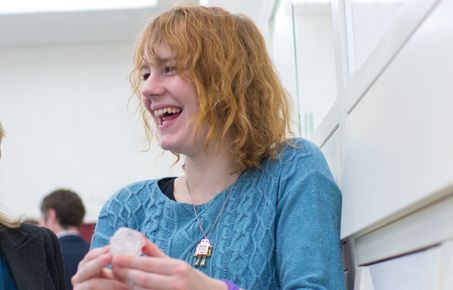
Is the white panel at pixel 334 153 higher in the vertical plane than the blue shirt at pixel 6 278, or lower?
higher

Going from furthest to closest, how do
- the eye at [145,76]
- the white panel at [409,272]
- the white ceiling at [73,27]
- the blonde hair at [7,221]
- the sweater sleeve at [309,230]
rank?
the white ceiling at [73,27] < the blonde hair at [7,221] < the eye at [145,76] < the sweater sleeve at [309,230] < the white panel at [409,272]

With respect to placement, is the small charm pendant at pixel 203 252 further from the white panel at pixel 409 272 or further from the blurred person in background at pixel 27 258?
the blurred person in background at pixel 27 258

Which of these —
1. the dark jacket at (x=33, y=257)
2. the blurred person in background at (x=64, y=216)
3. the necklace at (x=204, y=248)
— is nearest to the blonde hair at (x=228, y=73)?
the necklace at (x=204, y=248)

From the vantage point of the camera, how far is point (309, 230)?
1090mm

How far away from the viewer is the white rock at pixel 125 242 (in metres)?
0.88

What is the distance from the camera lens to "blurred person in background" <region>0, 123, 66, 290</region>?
1.74m

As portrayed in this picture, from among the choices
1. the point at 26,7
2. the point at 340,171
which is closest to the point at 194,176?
the point at 340,171

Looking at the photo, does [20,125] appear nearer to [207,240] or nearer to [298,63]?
[298,63]

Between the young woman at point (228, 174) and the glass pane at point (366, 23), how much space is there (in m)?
0.16

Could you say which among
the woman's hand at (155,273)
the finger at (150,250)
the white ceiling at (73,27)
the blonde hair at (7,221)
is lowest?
the woman's hand at (155,273)

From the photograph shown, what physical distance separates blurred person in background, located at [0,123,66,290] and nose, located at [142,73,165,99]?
710 mm

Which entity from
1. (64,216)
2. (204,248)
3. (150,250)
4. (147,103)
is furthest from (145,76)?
(64,216)

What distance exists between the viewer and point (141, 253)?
3.06 feet

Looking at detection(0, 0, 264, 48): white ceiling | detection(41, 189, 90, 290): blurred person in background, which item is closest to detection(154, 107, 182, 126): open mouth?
detection(41, 189, 90, 290): blurred person in background
